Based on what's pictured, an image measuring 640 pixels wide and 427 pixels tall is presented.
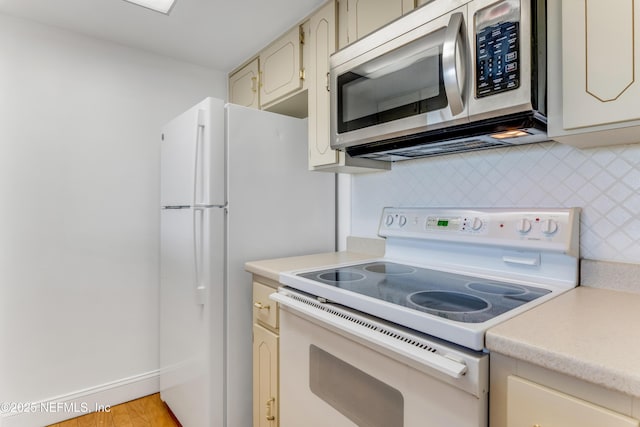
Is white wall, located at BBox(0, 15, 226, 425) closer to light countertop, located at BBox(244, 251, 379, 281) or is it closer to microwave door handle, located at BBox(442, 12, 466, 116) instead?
light countertop, located at BBox(244, 251, 379, 281)

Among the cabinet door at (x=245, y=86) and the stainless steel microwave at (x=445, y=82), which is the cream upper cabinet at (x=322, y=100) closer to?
the stainless steel microwave at (x=445, y=82)

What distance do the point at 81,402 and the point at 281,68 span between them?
2.31 metres

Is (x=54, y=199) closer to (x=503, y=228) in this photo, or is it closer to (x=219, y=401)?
(x=219, y=401)

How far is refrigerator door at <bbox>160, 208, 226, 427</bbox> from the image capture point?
1.60m

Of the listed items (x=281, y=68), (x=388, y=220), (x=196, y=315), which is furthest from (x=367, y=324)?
(x=281, y=68)

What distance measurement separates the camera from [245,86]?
233cm

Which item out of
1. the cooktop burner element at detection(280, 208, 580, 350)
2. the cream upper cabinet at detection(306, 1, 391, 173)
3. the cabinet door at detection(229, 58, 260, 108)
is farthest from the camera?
the cabinet door at detection(229, 58, 260, 108)

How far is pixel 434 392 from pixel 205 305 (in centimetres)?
117

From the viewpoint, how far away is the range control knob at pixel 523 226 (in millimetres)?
1136

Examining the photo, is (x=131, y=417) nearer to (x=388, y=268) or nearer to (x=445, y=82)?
(x=388, y=268)

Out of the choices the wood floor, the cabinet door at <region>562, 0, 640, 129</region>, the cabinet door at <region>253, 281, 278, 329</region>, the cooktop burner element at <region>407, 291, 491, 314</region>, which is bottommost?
the wood floor

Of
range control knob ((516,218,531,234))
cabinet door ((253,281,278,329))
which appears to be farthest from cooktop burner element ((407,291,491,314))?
cabinet door ((253,281,278,329))

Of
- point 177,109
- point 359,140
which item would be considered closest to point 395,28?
point 359,140

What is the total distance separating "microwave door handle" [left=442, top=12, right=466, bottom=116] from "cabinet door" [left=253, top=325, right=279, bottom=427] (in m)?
1.11
